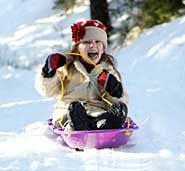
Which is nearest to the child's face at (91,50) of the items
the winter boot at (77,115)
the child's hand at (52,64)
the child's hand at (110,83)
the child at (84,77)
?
the child at (84,77)

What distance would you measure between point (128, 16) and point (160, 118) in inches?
386

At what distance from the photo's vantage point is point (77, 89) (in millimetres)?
4664

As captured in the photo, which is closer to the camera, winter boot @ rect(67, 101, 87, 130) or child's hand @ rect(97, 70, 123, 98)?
winter boot @ rect(67, 101, 87, 130)

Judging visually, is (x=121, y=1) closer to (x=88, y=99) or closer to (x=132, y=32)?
(x=132, y=32)

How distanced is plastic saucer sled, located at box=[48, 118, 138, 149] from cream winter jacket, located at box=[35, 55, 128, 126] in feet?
1.31

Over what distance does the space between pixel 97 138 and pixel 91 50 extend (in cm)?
89

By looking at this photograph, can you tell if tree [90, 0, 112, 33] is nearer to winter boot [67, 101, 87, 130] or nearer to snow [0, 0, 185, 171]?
snow [0, 0, 185, 171]

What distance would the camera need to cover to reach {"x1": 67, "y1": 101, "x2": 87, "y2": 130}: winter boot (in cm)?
420

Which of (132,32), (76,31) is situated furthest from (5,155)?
(132,32)

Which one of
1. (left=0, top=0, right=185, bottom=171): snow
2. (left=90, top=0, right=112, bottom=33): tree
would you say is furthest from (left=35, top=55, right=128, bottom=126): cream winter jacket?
(left=90, top=0, right=112, bottom=33): tree

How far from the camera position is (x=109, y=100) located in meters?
4.62

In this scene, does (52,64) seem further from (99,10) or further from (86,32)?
(99,10)

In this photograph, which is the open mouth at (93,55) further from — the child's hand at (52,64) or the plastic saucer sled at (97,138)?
the plastic saucer sled at (97,138)

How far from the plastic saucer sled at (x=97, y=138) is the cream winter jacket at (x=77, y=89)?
0.40 m
